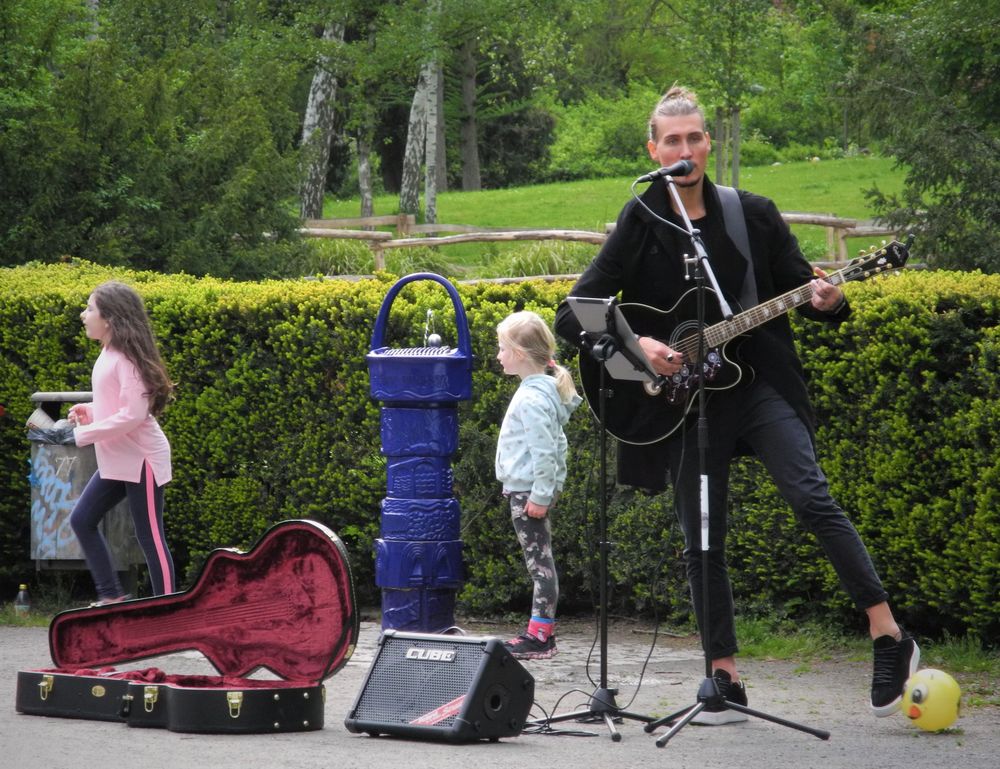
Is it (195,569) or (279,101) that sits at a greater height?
(279,101)

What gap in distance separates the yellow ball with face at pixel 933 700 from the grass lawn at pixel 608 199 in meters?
24.7

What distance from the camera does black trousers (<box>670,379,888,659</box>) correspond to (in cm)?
509

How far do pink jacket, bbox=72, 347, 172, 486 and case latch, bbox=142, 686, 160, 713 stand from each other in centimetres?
220

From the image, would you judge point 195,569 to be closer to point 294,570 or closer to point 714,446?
point 294,570

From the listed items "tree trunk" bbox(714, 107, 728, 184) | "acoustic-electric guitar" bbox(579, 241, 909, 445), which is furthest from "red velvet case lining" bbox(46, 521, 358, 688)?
"tree trunk" bbox(714, 107, 728, 184)

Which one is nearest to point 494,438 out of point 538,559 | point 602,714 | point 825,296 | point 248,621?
point 538,559

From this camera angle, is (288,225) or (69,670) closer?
(69,670)

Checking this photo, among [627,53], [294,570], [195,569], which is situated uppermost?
[627,53]

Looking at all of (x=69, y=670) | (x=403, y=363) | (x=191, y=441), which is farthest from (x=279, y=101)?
(x=69, y=670)

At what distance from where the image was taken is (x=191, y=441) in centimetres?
874

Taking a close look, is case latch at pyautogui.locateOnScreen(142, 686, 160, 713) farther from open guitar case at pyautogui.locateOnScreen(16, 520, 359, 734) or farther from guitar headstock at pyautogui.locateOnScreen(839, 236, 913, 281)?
guitar headstock at pyautogui.locateOnScreen(839, 236, 913, 281)

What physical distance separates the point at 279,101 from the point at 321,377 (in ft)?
27.1

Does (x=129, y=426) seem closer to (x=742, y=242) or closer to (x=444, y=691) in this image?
(x=444, y=691)

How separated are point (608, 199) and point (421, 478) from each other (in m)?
32.8
